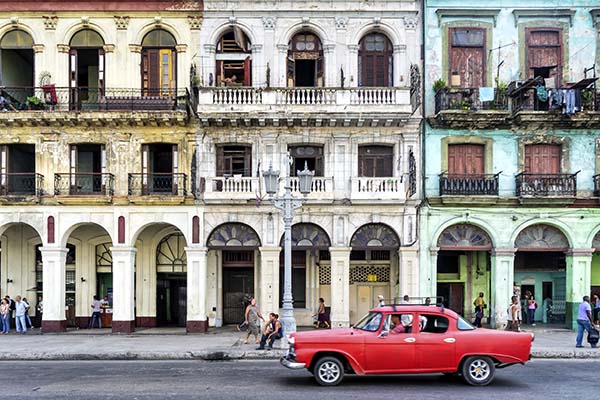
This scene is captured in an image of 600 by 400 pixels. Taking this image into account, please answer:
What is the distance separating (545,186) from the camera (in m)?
26.2

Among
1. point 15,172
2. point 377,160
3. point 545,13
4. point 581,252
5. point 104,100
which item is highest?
point 545,13

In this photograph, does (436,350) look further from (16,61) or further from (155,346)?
(16,61)

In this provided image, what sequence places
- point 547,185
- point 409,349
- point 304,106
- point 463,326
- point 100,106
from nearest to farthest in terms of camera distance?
1. point 409,349
2. point 463,326
3. point 304,106
4. point 547,185
5. point 100,106

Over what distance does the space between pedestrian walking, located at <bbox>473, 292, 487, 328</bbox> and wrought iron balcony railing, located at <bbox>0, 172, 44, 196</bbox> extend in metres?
18.4

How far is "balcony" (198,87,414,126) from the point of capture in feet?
84.5

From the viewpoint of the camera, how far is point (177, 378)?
1585 cm

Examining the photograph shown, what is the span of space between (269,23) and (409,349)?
16.7m

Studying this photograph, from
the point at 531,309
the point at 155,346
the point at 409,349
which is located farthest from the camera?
the point at 531,309

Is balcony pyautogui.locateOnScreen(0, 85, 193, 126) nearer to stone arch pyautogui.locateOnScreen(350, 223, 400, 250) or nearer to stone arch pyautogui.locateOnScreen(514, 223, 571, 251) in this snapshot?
stone arch pyautogui.locateOnScreen(350, 223, 400, 250)

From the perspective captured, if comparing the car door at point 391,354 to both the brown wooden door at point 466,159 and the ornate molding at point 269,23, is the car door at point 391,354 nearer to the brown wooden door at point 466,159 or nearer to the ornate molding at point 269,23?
the brown wooden door at point 466,159

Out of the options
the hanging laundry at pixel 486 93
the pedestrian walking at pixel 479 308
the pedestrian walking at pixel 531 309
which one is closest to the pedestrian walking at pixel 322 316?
the pedestrian walking at pixel 479 308

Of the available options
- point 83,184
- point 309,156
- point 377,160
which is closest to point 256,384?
point 309,156

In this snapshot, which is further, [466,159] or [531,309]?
[531,309]

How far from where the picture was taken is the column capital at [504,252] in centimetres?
2619
